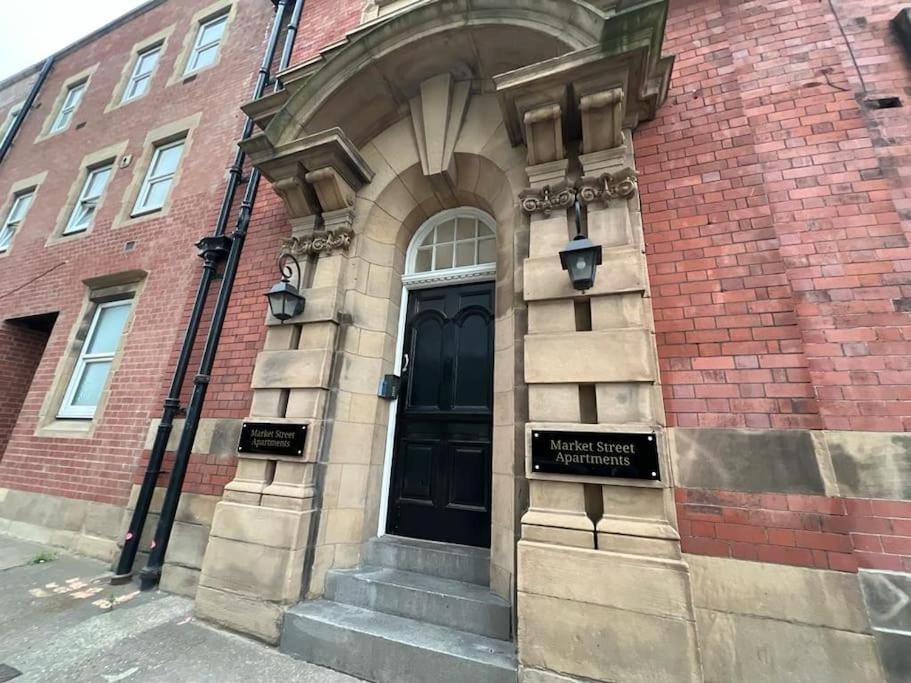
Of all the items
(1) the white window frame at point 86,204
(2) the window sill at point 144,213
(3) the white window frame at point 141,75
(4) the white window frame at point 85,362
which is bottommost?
(4) the white window frame at point 85,362

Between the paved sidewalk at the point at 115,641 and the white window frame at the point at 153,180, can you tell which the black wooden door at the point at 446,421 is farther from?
the white window frame at the point at 153,180

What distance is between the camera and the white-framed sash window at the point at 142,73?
8.29 metres

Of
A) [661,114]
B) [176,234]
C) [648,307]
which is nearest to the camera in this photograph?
[648,307]

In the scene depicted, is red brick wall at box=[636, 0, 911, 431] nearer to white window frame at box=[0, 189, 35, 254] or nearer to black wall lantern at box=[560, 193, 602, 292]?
black wall lantern at box=[560, 193, 602, 292]

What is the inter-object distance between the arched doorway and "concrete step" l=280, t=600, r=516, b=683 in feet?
2.72

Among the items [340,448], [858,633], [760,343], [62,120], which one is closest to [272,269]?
[340,448]

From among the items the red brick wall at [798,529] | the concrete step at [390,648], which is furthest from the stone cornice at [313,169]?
the red brick wall at [798,529]

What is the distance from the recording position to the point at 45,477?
5.33m

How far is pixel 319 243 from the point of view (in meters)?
4.09

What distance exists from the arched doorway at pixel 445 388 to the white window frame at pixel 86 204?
7121 millimetres

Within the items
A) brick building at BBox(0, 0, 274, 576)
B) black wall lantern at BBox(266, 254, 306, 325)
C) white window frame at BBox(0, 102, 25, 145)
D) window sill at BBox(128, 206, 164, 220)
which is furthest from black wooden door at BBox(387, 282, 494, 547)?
white window frame at BBox(0, 102, 25, 145)

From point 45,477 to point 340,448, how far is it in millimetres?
5071

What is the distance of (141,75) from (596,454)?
12134mm

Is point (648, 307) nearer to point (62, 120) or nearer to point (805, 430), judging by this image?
point (805, 430)
